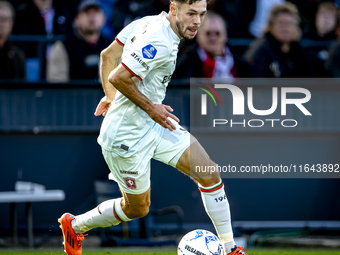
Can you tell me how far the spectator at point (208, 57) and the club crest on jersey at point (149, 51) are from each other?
3132 mm

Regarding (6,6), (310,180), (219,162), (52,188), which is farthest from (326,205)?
(6,6)

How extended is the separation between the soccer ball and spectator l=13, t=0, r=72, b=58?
493 cm

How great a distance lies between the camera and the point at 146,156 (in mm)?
5039

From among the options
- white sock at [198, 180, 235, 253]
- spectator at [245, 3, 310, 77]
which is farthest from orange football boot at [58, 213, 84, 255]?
spectator at [245, 3, 310, 77]

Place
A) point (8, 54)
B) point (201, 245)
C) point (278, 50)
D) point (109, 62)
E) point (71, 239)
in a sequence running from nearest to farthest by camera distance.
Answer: point (201, 245), point (109, 62), point (71, 239), point (8, 54), point (278, 50)

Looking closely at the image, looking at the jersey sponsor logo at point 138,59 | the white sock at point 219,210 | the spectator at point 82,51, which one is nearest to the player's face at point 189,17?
the jersey sponsor logo at point 138,59

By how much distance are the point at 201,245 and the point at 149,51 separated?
1.77m

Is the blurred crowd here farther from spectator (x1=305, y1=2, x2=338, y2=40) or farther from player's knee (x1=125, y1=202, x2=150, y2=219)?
player's knee (x1=125, y1=202, x2=150, y2=219)

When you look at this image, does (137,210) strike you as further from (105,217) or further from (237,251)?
(237,251)

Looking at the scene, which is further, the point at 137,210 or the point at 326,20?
the point at 326,20

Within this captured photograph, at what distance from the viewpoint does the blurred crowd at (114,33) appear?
7824mm

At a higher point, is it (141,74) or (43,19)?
(43,19)

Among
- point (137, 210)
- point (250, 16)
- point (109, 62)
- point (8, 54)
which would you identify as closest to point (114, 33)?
point (8, 54)

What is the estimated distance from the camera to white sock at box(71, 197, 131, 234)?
5325mm
